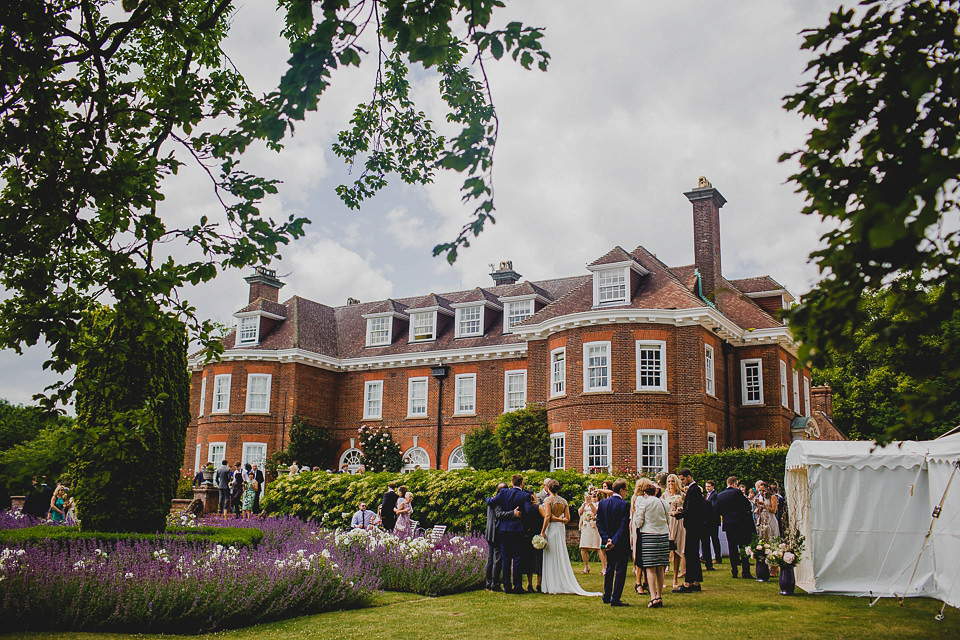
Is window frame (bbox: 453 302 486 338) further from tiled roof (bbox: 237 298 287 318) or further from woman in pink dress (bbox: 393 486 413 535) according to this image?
woman in pink dress (bbox: 393 486 413 535)

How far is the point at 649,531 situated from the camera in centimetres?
1137

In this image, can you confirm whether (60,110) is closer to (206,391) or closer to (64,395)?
(64,395)

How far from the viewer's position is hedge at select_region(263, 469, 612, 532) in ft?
63.4

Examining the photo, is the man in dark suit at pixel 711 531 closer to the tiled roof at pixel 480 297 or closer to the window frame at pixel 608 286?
the window frame at pixel 608 286

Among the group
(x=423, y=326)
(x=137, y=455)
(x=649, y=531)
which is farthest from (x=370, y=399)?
(x=649, y=531)

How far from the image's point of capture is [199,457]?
34531 mm

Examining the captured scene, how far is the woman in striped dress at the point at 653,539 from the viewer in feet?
36.6

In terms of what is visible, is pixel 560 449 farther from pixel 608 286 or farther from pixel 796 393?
pixel 796 393

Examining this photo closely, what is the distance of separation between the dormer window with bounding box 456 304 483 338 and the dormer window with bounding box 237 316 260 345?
913cm

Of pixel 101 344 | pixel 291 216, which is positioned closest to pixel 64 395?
pixel 101 344

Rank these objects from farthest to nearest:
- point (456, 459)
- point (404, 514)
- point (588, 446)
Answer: point (456, 459), point (588, 446), point (404, 514)

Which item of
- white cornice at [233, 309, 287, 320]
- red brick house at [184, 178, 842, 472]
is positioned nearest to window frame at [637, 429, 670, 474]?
red brick house at [184, 178, 842, 472]

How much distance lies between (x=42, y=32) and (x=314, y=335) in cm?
3059

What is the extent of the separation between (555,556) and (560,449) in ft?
48.6
